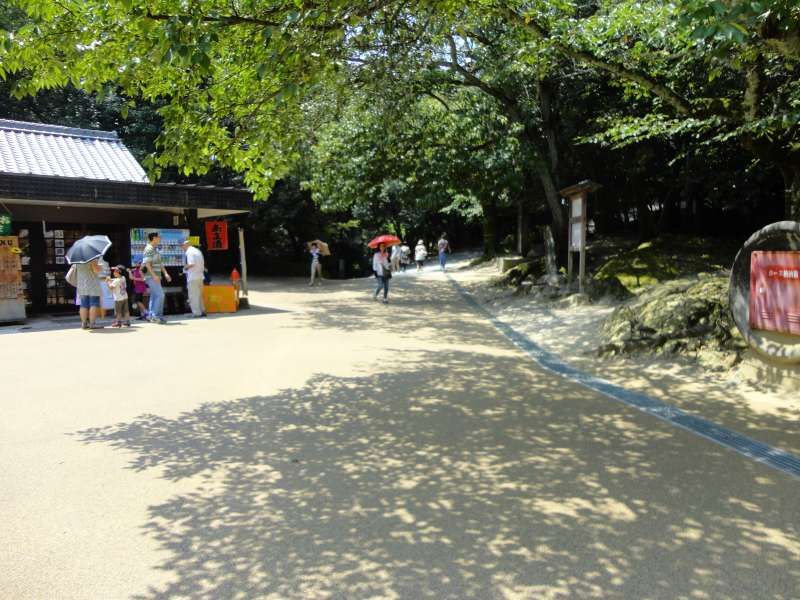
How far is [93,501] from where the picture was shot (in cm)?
392

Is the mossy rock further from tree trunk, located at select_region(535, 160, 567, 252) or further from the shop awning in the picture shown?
the shop awning

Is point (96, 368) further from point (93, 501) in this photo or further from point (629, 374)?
point (629, 374)

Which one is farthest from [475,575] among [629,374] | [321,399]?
[629,374]

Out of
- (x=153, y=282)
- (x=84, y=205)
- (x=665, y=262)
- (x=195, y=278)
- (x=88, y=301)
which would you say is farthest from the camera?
(x=84, y=205)

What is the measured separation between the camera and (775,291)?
6586 mm

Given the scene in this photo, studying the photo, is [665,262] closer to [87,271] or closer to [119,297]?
[119,297]

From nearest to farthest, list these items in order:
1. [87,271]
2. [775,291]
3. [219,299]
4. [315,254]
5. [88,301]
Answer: [775,291]
[87,271]
[88,301]
[219,299]
[315,254]

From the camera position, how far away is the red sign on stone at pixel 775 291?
638cm

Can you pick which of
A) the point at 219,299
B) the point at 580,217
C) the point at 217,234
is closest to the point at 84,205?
the point at 217,234

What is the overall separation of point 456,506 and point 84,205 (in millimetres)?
13075

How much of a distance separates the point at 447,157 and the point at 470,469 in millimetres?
12452

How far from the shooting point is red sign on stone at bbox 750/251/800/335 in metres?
6.38

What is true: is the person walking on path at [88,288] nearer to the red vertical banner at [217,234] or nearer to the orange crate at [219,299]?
the orange crate at [219,299]

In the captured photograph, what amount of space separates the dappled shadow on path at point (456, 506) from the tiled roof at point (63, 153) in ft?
32.8
